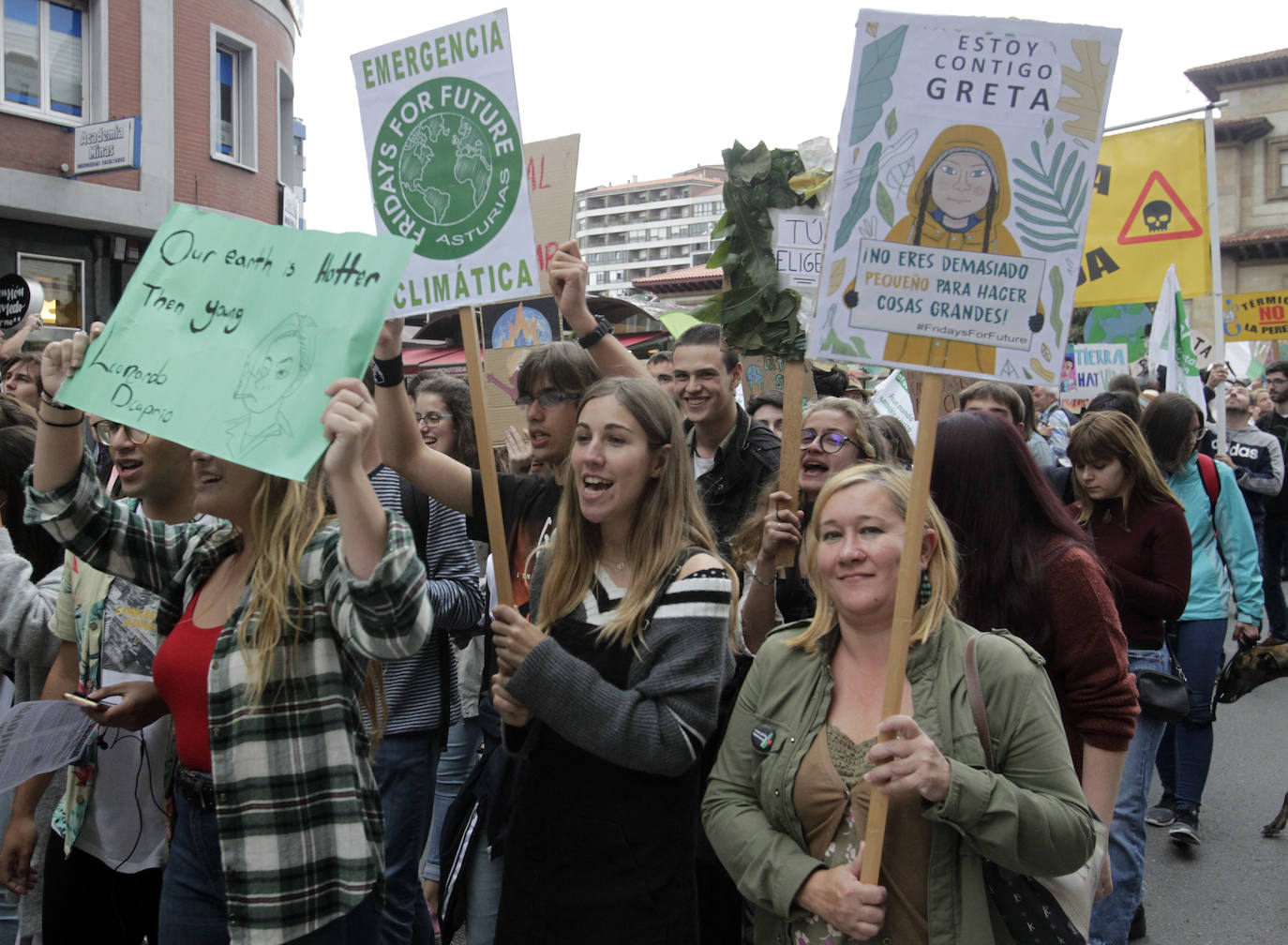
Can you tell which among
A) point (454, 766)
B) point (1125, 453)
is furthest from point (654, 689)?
point (1125, 453)

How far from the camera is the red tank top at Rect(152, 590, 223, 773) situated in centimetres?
235

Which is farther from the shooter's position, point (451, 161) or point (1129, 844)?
point (1129, 844)

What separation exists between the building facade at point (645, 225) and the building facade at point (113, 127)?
147 meters

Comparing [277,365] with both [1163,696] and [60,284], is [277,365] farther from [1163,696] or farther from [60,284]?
[60,284]

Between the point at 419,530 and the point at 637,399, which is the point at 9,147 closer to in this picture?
the point at 419,530

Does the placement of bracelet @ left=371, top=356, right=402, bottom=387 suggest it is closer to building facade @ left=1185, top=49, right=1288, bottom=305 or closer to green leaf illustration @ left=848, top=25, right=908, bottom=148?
green leaf illustration @ left=848, top=25, right=908, bottom=148

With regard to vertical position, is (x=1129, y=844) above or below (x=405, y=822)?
below

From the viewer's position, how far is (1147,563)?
445 cm

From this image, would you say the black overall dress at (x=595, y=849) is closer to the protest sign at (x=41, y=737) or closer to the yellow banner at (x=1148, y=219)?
the protest sign at (x=41, y=737)

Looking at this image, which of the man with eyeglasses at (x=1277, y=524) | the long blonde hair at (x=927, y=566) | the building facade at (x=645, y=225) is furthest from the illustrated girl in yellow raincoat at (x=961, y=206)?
the building facade at (x=645, y=225)

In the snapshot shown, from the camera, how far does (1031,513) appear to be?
2.93 meters

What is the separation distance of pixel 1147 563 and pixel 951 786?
283cm

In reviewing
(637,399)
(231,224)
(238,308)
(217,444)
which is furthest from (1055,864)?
(231,224)

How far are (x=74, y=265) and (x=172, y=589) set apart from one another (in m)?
16.3
